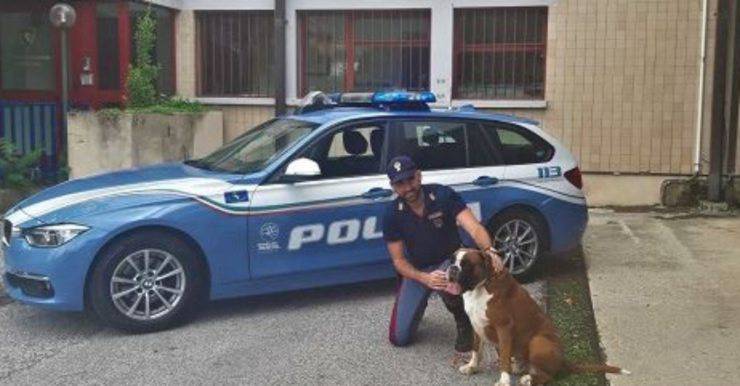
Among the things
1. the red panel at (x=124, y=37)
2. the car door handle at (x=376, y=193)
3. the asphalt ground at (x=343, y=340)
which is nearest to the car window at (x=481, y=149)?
the car door handle at (x=376, y=193)

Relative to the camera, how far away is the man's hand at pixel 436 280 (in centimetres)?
516

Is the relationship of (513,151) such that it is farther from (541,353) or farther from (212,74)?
(212,74)

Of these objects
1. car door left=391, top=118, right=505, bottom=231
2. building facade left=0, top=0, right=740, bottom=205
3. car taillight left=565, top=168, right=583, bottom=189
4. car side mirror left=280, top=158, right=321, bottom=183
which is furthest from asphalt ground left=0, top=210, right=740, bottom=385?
building facade left=0, top=0, right=740, bottom=205

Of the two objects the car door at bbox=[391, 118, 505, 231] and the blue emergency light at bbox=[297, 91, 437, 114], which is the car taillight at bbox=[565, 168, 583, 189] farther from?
the blue emergency light at bbox=[297, 91, 437, 114]

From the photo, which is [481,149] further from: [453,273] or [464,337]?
[453,273]

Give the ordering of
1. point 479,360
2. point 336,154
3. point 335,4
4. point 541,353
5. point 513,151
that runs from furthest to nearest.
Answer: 1. point 335,4
2. point 513,151
3. point 336,154
4. point 479,360
5. point 541,353

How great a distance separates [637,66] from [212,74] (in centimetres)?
577

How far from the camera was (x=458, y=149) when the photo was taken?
23.2ft

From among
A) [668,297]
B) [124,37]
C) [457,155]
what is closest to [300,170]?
[457,155]

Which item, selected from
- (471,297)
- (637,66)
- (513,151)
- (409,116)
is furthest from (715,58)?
(471,297)

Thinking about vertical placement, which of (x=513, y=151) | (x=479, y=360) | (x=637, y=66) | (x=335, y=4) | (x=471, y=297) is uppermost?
(x=335, y=4)

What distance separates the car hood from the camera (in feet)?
19.4

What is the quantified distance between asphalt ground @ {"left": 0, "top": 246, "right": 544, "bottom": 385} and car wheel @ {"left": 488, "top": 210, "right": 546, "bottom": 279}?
797 millimetres

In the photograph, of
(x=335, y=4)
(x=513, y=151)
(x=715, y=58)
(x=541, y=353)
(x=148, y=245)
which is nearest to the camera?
(x=541, y=353)
